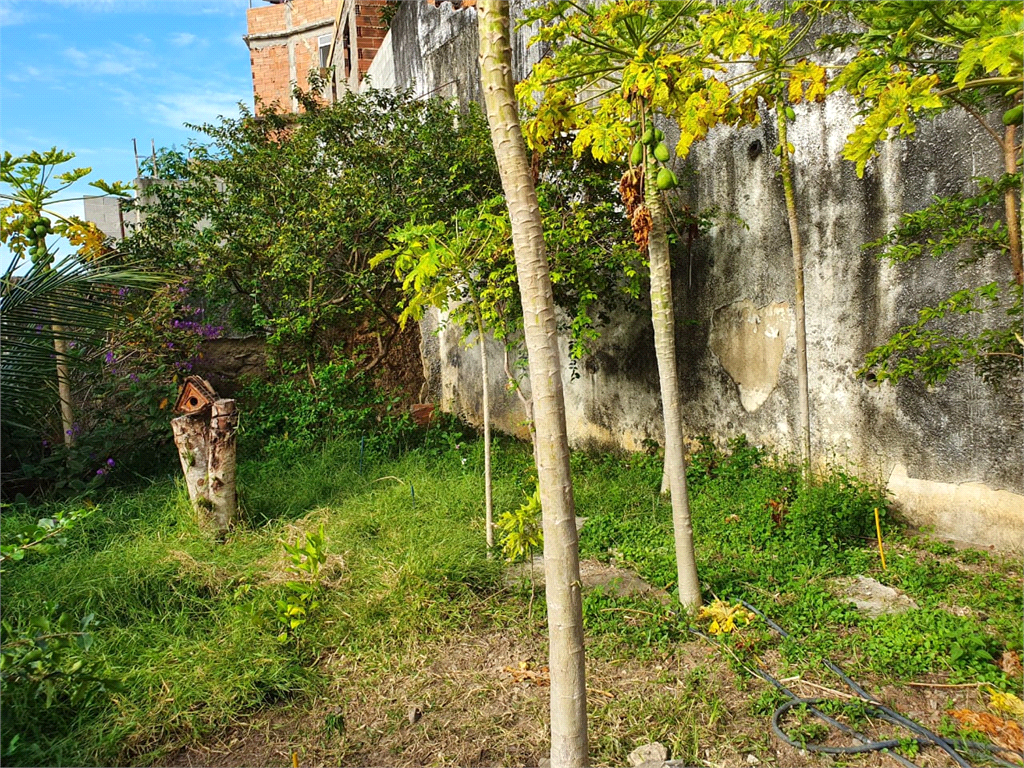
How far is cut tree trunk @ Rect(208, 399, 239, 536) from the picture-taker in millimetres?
4035

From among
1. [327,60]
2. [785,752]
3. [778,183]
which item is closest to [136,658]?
[785,752]

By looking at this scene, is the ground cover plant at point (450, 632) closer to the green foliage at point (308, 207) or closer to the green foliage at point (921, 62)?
the green foliage at point (921, 62)

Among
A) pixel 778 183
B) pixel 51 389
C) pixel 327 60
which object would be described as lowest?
pixel 51 389

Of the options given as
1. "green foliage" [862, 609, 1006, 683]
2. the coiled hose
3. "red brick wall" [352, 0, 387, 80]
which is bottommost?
the coiled hose

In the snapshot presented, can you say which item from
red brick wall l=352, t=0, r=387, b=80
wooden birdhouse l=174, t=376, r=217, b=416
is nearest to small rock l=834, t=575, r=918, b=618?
wooden birdhouse l=174, t=376, r=217, b=416

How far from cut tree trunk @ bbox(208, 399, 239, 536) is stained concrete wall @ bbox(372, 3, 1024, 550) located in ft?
8.56

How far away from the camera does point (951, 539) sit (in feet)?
11.8

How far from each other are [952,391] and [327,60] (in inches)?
541

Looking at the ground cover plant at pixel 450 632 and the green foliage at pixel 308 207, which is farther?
the green foliage at pixel 308 207

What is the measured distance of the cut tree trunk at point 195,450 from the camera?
13.3 feet

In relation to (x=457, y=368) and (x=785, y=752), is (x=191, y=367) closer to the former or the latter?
(x=457, y=368)

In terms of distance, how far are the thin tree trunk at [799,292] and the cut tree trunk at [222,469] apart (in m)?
3.35

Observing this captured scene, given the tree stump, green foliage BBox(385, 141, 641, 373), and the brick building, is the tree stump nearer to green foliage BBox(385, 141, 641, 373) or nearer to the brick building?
green foliage BBox(385, 141, 641, 373)

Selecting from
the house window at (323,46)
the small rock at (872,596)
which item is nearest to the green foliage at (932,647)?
the small rock at (872,596)
